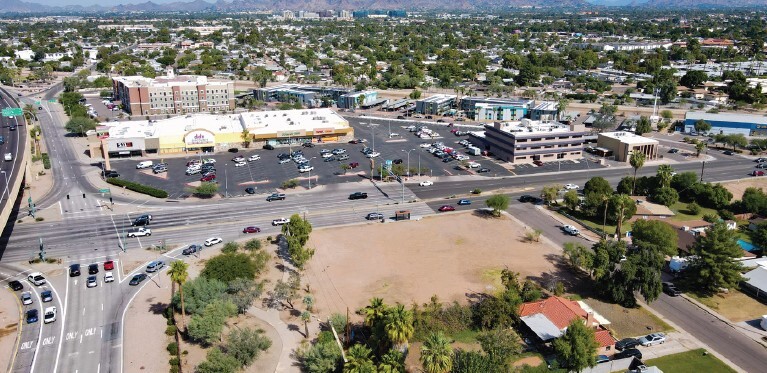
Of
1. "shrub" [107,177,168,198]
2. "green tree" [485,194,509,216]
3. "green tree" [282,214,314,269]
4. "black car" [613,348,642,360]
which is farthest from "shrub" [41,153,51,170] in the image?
"black car" [613,348,642,360]

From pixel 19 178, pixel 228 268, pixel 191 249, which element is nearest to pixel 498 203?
pixel 228 268

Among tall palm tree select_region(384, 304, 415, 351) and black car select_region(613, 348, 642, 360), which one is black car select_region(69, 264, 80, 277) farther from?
black car select_region(613, 348, 642, 360)

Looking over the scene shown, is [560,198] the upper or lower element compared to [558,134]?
lower

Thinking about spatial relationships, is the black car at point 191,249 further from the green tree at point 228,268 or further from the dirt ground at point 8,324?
the dirt ground at point 8,324

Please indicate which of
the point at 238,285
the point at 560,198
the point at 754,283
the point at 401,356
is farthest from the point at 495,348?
the point at 560,198

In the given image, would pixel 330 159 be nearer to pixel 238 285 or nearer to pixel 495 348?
pixel 238 285

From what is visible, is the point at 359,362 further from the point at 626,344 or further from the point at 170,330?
the point at 626,344
